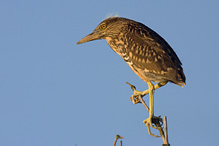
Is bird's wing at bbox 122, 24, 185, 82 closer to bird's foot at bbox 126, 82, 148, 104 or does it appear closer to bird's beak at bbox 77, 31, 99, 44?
bird's foot at bbox 126, 82, 148, 104

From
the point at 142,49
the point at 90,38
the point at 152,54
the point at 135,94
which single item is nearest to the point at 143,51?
the point at 142,49

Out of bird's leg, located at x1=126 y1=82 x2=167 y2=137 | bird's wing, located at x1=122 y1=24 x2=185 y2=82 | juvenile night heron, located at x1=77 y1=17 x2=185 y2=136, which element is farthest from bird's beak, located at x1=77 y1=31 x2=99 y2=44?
bird's leg, located at x1=126 y1=82 x2=167 y2=137

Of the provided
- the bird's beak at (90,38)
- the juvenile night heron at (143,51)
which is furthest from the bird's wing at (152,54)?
the bird's beak at (90,38)

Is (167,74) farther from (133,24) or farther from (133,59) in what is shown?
(133,24)

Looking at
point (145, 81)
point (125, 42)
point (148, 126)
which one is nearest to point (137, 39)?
point (125, 42)

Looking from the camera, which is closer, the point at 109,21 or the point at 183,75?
the point at 183,75

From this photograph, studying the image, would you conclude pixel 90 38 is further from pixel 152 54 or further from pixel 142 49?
pixel 152 54

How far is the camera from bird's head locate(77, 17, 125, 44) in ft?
32.1

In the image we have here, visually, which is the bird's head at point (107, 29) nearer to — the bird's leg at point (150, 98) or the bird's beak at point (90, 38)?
the bird's beak at point (90, 38)

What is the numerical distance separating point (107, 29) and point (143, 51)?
1281mm

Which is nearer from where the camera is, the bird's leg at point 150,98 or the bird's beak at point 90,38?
the bird's leg at point 150,98

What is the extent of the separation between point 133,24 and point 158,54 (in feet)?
3.96

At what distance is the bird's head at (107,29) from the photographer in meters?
9.80

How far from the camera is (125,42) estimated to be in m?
9.41
